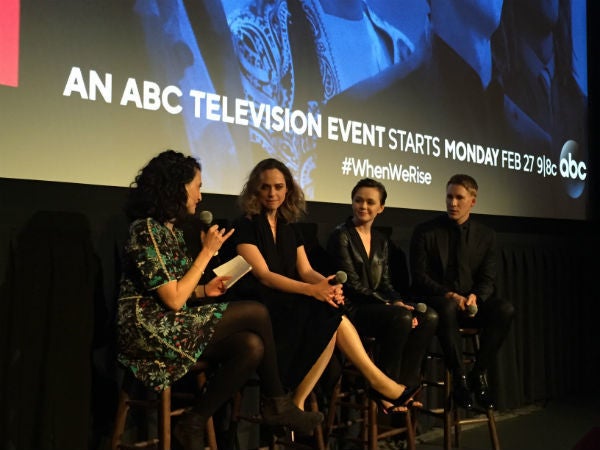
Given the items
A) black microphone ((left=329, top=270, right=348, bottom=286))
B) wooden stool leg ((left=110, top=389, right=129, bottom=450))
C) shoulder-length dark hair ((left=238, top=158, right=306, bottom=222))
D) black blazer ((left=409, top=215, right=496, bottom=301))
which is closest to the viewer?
wooden stool leg ((left=110, top=389, right=129, bottom=450))

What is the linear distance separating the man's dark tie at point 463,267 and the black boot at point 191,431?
1.70 m

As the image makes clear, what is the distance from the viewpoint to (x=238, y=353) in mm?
2465

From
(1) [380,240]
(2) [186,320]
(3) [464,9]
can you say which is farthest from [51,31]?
(3) [464,9]

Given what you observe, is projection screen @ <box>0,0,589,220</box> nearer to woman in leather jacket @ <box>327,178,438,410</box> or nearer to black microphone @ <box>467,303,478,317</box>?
woman in leather jacket @ <box>327,178,438,410</box>

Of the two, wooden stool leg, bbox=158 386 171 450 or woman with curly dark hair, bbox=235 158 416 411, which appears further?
woman with curly dark hair, bbox=235 158 416 411

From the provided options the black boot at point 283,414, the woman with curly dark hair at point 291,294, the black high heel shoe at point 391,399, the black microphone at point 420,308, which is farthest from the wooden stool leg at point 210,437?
the black microphone at point 420,308

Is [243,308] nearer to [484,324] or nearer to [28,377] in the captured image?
[28,377]

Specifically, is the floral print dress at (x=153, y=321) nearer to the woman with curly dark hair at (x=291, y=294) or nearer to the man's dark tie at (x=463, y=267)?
the woman with curly dark hair at (x=291, y=294)

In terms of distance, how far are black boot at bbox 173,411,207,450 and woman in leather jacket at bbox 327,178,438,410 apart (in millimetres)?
959

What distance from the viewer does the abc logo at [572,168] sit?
5715 mm

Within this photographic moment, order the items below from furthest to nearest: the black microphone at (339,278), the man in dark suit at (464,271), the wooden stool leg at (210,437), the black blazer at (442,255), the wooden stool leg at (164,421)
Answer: the black blazer at (442,255)
the man in dark suit at (464,271)
the black microphone at (339,278)
the wooden stool leg at (210,437)
the wooden stool leg at (164,421)

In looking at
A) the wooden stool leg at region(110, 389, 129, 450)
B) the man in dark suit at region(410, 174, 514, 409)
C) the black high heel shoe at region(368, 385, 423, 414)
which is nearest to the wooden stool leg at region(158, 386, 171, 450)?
the wooden stool leg at region(110, 389, 129, 450)

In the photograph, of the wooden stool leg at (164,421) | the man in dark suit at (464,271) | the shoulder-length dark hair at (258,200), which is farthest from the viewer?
the man in dark suit at (464,271)

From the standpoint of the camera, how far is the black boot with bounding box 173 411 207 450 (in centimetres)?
239
